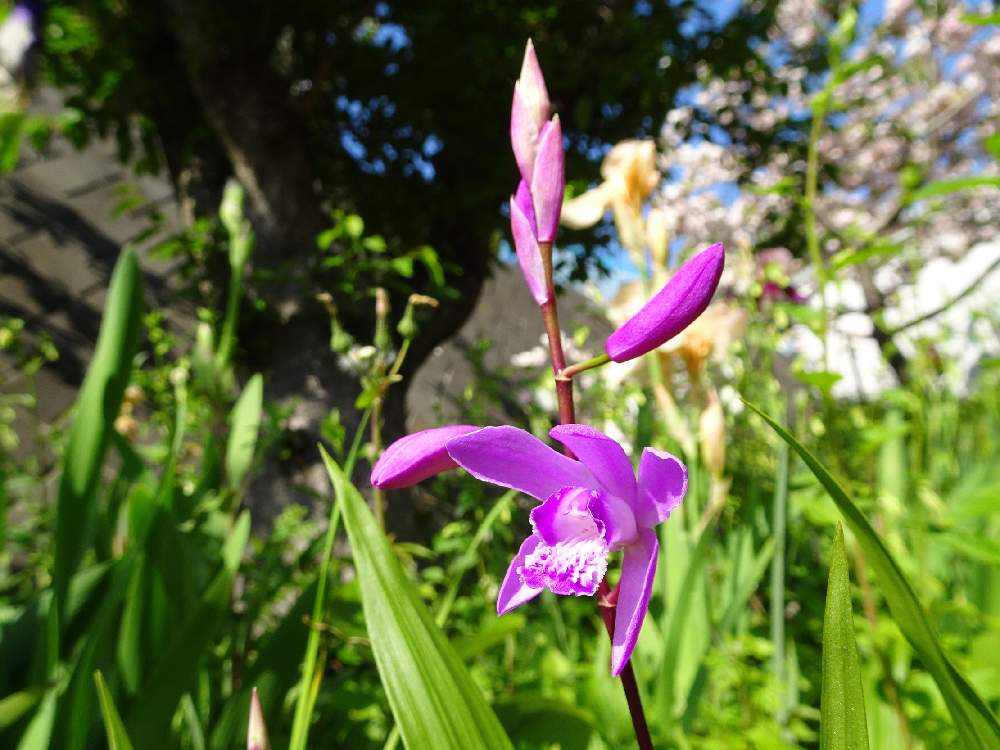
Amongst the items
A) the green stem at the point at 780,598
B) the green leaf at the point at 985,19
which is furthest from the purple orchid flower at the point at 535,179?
the green stem at the point at 780,598

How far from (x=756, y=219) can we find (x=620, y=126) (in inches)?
137

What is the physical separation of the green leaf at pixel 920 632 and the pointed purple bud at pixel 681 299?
8 centimetres

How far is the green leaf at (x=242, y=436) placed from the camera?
1034 millimetres

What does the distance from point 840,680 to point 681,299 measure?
19 centimetres

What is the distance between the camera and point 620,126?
2.81m

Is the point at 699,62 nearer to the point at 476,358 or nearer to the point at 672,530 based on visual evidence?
the point at 476,358

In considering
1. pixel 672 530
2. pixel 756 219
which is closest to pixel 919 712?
pixel 672 530

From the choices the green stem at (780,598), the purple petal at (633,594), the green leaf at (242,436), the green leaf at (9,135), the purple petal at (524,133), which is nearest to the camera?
the purple petal at (633,594)

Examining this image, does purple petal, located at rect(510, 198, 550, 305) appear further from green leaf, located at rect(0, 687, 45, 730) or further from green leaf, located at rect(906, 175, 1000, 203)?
green leaf, located at rect(0, 687, 45, 730)

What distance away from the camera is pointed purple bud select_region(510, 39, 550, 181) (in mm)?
420

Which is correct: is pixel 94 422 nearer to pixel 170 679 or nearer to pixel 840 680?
pixel 170 679

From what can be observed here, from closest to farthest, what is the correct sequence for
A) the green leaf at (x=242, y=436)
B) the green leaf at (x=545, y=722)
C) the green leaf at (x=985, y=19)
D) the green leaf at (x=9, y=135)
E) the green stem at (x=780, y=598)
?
the green leaf at (x=985, y=19)
the green leaf at (x=545, y=722)
the green stem at (x=780, y=598)
the green leaf at (x=242, y=436)
the green leaf at (x=9, y=135)

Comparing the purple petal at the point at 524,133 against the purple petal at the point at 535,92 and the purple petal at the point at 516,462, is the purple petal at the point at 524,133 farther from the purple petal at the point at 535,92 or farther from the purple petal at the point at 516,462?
the purple petal at the point at 516,462

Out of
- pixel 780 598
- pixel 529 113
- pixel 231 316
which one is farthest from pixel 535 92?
pixel 780 598
